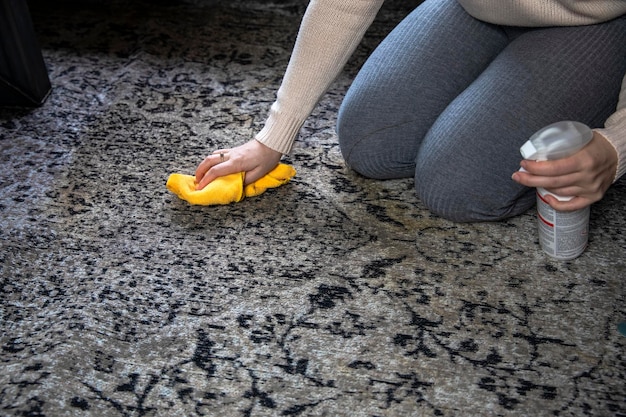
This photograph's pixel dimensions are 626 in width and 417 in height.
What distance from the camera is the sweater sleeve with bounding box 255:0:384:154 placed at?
1227 mm

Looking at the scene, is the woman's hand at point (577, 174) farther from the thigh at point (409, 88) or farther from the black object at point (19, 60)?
the black object at point (19, 60)

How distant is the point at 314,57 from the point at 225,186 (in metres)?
0.26

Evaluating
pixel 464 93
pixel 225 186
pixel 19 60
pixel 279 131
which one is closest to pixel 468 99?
pixel 464 93

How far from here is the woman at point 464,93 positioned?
4.04 ft

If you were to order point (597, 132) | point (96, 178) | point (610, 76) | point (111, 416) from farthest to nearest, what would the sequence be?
point (96, 178) → point (610, 76) → point (597, 132) → point (111, 416)

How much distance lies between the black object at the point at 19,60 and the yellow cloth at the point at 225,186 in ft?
1.51

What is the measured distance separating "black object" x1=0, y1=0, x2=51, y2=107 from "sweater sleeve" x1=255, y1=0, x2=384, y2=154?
0.60 m

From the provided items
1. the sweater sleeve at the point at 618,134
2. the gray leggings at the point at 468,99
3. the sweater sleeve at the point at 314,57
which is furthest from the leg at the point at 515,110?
the sweater sleeve at the point at 314,57

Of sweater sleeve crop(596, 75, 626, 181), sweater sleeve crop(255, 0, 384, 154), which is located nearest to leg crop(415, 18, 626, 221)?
sweater sleeve crop(596, 75, 626, 181)

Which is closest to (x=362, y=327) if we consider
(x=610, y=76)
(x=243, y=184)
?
(x=243, y=184)

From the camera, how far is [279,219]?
132 centimetres

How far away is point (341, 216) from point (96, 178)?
0.46 metres

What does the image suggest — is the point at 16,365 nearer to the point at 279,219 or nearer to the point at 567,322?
the point at 279,219

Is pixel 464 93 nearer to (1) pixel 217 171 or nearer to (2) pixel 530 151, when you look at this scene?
(2) pixel 530 151
